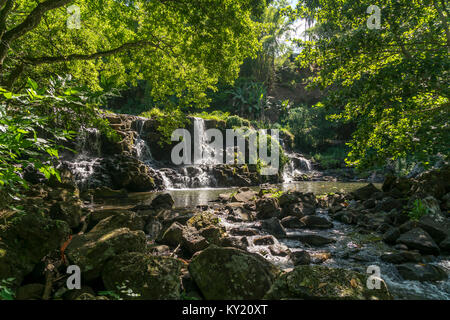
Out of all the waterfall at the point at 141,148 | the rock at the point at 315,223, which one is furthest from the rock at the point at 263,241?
the waterfall at the point at 141,148

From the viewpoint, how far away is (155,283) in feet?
9.40

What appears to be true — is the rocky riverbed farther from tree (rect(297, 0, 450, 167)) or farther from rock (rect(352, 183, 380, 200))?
rock (rect(352, 183, 380, 200))

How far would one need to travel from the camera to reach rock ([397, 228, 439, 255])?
195 inches

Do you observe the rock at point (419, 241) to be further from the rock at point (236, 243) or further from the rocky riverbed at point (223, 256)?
the rock at point (236, 243)

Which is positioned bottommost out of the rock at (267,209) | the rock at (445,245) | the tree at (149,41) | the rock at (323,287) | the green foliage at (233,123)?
the rock at (445,245)

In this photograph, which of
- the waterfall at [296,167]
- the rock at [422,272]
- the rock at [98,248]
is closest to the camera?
the rock at [98,248]

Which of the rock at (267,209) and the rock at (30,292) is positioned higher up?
the rock at (267,209)

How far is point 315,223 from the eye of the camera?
24.7 ft

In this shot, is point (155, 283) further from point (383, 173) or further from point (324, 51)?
point (383, 173)

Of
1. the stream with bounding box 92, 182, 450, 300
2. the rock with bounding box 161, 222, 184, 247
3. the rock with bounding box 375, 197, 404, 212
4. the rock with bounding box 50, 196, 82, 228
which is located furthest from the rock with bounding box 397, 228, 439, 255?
the rock with bounding box 50, 196, 82, 228

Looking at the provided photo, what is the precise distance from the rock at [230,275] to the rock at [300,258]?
1.61 metres

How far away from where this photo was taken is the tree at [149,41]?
5965mm

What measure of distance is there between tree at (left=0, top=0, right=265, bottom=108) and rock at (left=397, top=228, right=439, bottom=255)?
618 centimetres

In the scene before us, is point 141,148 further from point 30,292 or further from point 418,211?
point 418,211
